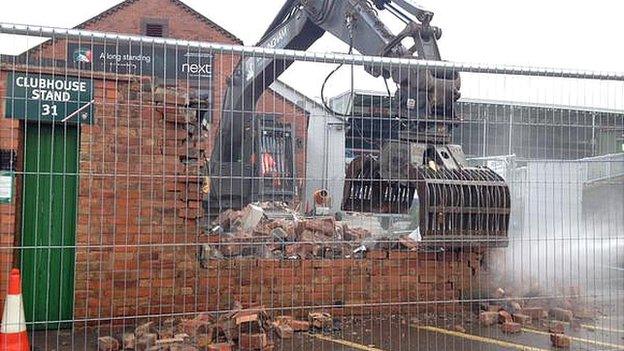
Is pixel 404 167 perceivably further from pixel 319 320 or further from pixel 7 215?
pixel 7 215

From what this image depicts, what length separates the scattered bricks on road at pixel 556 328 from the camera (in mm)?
6552

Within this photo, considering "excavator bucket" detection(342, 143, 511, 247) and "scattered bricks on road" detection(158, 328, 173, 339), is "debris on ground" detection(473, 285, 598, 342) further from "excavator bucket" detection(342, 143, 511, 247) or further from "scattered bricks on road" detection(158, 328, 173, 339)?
"scattered bricks on road" detection(158, 328, 173, 339)

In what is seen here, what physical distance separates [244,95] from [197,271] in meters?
2.71

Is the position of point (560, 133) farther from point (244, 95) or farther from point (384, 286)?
point (244, 95)

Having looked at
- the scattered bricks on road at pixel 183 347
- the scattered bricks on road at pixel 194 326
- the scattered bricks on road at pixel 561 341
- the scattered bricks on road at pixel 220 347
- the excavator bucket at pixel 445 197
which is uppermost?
the excavator bucket at pixel 445 197

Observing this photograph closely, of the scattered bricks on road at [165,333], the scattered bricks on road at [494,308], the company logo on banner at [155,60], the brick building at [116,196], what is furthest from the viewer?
the scattered bricks on road at [494,308]

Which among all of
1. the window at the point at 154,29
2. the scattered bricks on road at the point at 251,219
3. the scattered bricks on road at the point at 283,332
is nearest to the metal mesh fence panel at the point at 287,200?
the scattered bricks on road at the point at 283,332

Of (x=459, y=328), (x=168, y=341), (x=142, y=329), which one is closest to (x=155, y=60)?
(x=142, y=329)

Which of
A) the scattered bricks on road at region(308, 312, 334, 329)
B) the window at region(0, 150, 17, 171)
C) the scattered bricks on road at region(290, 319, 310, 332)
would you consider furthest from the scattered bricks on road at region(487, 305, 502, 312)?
the window at region(0, 150, 17, 171)

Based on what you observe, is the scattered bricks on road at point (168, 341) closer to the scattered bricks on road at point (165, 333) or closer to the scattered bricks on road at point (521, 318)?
the scattered bricks on road at point (165, 333)

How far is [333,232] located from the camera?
8.25 metres

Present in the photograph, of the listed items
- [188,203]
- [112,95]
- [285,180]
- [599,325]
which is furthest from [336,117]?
[599,325]

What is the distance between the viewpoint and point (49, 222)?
201 inches

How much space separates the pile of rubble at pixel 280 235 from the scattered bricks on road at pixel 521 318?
4.55 feet
